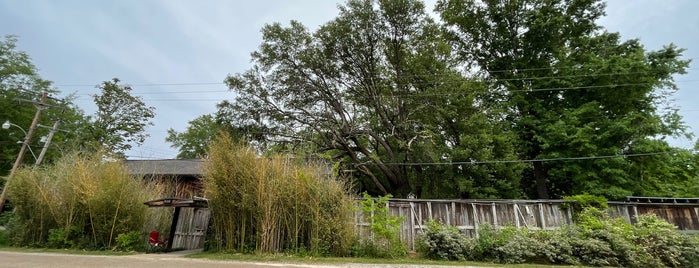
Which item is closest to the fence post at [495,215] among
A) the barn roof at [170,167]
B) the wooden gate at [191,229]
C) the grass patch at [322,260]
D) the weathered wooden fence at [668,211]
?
the grass patch at [322,260]

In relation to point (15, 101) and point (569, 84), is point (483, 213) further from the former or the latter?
point (15, 101)

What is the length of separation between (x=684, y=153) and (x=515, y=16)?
37.2ft

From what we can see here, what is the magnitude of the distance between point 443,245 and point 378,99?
1021 centimetres

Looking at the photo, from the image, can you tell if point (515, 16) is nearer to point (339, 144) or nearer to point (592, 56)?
point (592, 56)

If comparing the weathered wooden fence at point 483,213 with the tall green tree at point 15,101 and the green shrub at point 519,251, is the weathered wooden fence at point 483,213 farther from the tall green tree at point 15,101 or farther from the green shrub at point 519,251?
the tall green tree at point 15,101

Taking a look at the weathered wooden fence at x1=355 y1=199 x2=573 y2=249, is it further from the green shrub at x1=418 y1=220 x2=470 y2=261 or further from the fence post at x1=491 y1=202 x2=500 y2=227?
the green shrub at x1=418 y1=220 x2=470 y2=261

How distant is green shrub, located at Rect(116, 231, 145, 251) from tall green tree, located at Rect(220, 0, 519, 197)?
769 centimetres

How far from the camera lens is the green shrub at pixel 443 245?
24.9 feet

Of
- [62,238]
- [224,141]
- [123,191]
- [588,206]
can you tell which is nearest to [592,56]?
[588,206]

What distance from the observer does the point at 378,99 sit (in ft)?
54.8

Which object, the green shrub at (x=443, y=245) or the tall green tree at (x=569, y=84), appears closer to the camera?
the green shrub at (x=443, y=245)

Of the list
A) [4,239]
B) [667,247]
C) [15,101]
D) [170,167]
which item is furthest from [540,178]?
[15,101]

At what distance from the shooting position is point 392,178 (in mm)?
16656

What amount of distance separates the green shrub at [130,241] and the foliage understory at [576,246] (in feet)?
27.0
